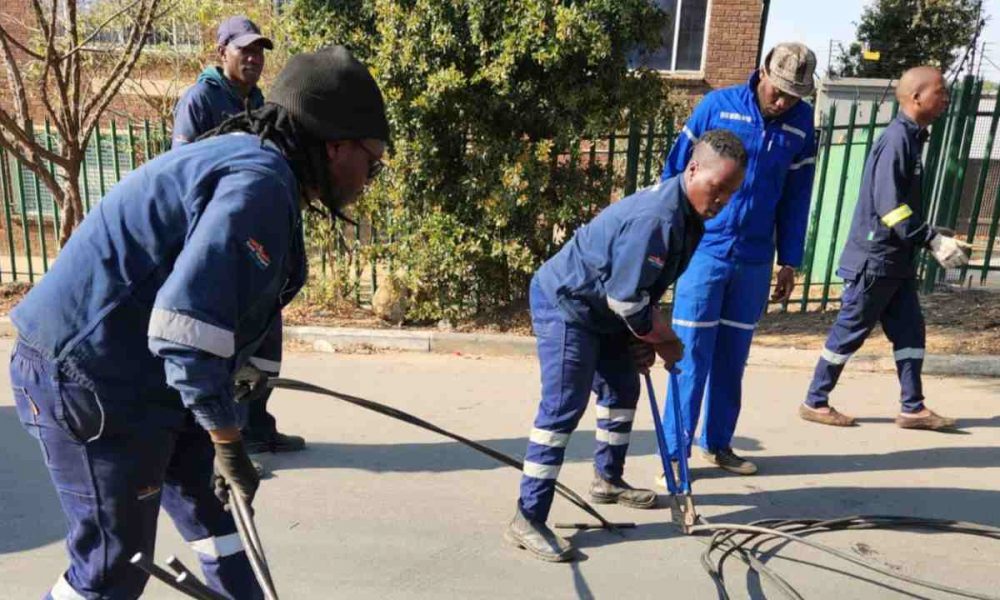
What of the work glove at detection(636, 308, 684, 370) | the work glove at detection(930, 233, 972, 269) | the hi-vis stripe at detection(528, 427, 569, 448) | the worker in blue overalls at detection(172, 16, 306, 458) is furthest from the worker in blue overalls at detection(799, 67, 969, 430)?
the worker in blue overalls at detection(172, 16, 306, 458)

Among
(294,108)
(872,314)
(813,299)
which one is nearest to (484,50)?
(872,314)

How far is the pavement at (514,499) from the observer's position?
3.11 m

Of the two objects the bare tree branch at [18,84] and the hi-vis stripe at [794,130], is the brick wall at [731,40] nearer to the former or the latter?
the hi-vis stripe at [794,130]

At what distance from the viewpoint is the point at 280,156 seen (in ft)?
6.01

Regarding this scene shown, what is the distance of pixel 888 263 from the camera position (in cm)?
455

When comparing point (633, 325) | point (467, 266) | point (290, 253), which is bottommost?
point (467, 266)

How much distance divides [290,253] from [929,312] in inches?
255

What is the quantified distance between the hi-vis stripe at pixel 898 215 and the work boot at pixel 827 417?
3.92ft

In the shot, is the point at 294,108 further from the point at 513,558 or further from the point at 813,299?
the point at 813,299

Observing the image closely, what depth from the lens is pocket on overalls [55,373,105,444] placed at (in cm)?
190

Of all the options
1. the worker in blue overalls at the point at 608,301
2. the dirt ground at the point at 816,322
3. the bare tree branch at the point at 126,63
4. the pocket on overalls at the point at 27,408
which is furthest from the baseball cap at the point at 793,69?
the bare tree branch at the point at 126,63

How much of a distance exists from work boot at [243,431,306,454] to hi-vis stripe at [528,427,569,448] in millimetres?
1656

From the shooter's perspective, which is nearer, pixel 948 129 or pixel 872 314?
pixel 872 314

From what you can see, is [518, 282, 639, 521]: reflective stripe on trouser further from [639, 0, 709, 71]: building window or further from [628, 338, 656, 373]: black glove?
[639, 0, 709, 71]: building window
